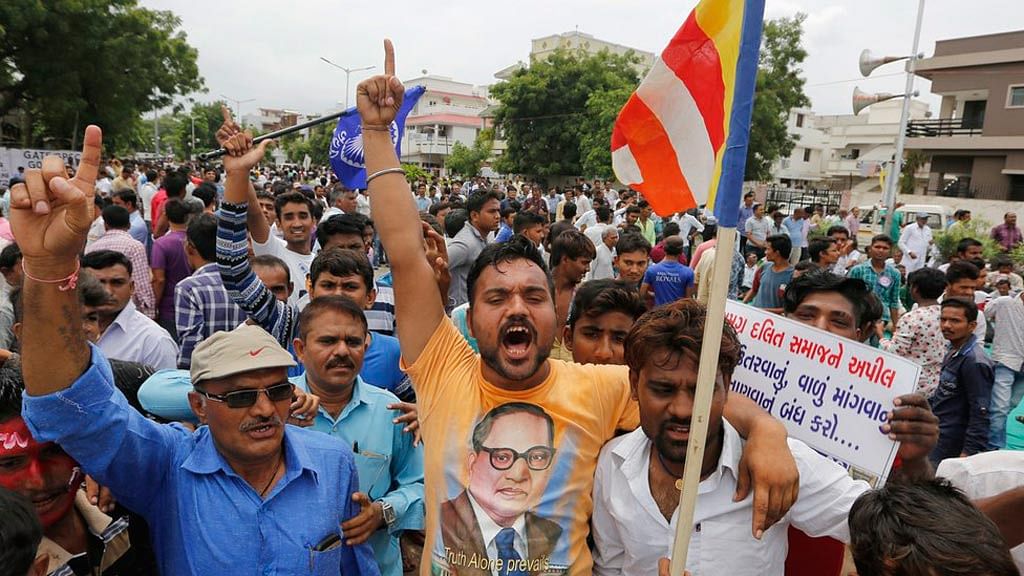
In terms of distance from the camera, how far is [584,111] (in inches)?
1372

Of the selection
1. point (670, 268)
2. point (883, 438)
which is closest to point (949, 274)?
point (670, 268)

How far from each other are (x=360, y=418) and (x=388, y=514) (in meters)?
0.42

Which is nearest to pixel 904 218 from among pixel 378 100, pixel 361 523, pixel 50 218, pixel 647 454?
pixel 647 454

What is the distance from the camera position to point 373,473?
2385 mm

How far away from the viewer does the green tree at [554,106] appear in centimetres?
3472

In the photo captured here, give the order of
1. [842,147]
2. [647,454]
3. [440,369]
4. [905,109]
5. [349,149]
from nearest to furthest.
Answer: [647,454] < [440,369] < [349,149] < [905,109] < [842,147]

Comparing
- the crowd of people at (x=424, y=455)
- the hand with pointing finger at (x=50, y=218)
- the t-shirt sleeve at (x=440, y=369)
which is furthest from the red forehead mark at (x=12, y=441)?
the t-shirt sleeve at (x=440, y=369)

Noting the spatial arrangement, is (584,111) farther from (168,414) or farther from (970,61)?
(168,414)

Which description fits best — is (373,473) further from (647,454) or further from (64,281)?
(64,281)

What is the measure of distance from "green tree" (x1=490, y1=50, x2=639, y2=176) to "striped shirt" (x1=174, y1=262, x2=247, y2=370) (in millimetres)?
30818

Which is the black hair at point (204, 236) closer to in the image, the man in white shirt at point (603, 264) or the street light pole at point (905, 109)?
the man in white shirt at point (603, 264)

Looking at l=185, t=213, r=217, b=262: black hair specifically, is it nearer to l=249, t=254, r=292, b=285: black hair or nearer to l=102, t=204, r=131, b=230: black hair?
l=249, t=254, r=292, b=285: black hair

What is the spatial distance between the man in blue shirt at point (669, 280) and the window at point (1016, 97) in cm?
2694

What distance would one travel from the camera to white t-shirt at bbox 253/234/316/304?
→ 4.39 m
